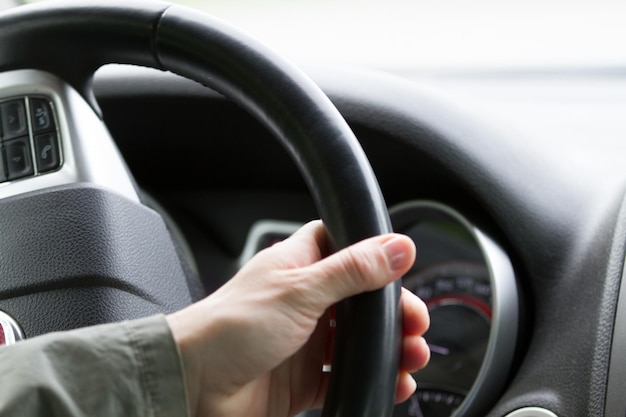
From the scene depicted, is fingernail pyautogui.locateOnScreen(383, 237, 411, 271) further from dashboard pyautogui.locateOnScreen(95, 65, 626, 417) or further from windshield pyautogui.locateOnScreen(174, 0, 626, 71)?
windshield pyautogui.locateOnScreen(174, 0, 626, 71)

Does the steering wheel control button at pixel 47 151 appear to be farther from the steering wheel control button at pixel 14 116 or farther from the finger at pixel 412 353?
the finger at pixel 412 353

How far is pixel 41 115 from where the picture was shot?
828 millimetres

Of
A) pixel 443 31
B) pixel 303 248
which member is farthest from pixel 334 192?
pixel 443 31

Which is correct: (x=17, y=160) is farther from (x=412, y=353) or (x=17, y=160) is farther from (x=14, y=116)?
(x=412, y=353)

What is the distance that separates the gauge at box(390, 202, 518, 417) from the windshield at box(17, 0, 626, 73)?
254 millimetres

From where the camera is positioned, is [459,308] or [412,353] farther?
[459,308]

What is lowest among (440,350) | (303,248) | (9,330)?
(440,350)

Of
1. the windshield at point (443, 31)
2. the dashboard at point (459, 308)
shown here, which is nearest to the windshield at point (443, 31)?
the windshield at point (443, 31)

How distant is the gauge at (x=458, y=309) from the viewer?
0.91 m

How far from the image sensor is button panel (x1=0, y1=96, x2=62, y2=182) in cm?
82

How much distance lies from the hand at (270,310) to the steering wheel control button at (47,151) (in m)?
0.31

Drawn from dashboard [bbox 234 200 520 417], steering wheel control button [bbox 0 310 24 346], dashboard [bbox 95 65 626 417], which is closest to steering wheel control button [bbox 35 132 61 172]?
steering wheel control button [bbox 0 310 24 346]

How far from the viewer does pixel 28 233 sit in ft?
2.58

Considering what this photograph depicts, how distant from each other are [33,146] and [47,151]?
1cm
